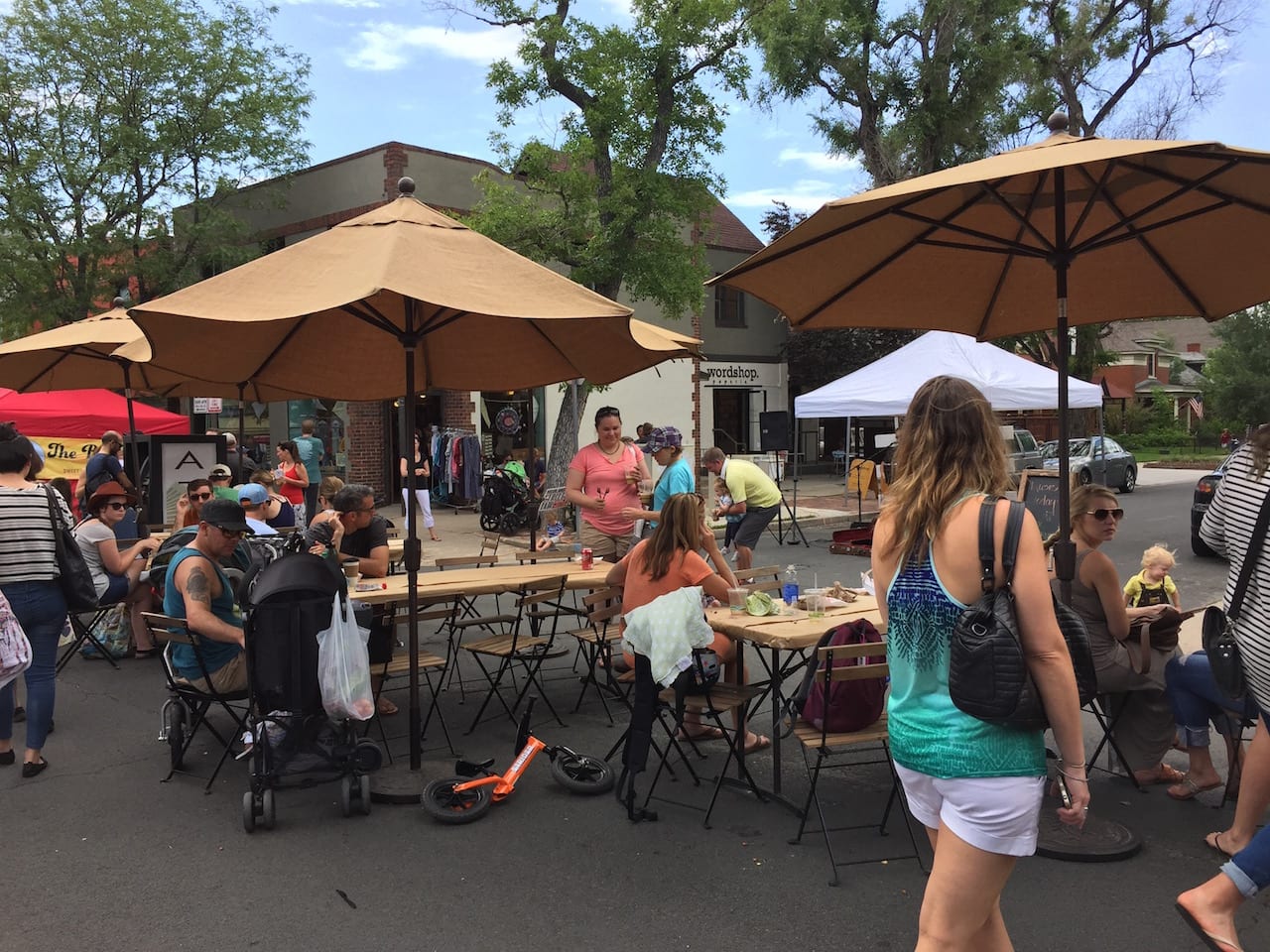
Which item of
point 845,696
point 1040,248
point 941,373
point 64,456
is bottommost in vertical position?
point 845,696

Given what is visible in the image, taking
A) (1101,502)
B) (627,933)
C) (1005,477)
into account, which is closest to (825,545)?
(1101,502)

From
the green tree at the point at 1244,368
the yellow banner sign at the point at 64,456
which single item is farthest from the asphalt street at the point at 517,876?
the green tree at the point at 1244,368

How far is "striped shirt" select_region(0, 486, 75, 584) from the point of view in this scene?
4.75 meters

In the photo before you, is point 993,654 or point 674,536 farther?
point 674,536

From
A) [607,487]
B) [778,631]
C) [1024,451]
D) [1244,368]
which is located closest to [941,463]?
[778,631]

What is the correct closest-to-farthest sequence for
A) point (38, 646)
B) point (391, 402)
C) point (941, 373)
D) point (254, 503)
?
point (38, 646)
point (254, 503)
point (941, 373)
point (391, 402)

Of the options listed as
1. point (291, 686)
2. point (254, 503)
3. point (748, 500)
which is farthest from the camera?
point (748, 500)

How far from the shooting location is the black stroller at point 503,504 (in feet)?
51.3

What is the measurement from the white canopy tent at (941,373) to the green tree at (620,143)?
3.52m

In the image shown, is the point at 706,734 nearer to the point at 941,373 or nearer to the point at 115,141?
the point at 941,373

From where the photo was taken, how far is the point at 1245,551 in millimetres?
3307

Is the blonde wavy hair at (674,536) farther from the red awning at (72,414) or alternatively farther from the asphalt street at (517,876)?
the red awning at (72,414)

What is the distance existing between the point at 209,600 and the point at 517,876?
2.16 m

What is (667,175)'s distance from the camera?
592 inches
